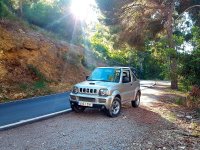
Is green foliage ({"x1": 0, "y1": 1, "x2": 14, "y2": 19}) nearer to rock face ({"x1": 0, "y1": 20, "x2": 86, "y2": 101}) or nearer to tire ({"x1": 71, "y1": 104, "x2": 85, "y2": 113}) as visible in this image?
rock face ({"x1": 0, "y1": 20, "x2": 86, "y2": 101})

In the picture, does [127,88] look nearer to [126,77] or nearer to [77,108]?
[126,77]

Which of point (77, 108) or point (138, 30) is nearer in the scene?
point (77, 108)

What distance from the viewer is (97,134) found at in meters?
9.32

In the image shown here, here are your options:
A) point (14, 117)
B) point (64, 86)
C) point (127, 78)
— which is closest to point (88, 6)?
point (64, 86)

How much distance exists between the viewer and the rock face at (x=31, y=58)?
21.8 m

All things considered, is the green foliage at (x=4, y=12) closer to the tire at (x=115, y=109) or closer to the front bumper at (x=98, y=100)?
the front bumper at (x=98, y=100)

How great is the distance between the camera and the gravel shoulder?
26.7 feet

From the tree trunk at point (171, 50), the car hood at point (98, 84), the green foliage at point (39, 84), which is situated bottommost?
the green foliage at point (39, 84)

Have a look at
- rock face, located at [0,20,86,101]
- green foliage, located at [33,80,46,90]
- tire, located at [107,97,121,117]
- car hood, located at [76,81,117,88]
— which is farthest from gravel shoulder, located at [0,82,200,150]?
green foliage, located at [33,80,46,90]

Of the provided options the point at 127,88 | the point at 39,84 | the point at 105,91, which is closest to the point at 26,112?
the point at 105,91

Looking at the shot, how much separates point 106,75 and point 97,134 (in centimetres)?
415

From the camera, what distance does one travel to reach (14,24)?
2712cm

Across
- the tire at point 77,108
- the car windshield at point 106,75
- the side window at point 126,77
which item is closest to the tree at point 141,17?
the side window at point 126,77

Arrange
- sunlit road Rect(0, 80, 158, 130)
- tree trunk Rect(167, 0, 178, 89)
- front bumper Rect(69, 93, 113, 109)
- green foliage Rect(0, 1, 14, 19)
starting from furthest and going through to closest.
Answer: green foliage Rect(0, 1, 14, 19) → tree trunk Rect(167, 0, 178, 89) → front bumper Rect(69, 93, 113, 109) → sunlit road Rect(0, 80, 158, 130)
